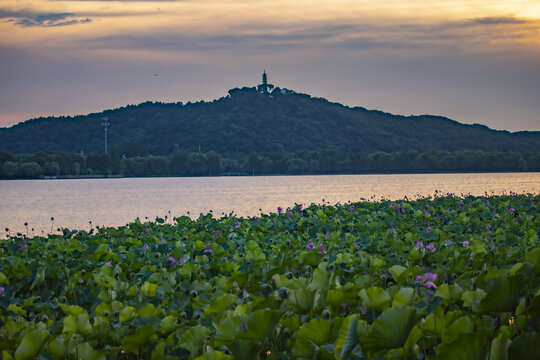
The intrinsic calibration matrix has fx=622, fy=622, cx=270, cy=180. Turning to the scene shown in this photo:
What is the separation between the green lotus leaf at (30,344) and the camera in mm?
3445

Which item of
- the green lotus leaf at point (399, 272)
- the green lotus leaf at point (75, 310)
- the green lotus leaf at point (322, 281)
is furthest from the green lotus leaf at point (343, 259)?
the green lotus leaf at point (75, 310)

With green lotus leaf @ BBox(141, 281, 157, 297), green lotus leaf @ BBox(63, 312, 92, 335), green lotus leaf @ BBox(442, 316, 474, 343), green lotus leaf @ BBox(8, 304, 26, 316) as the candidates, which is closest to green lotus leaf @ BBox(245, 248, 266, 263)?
green lotus leaf @ BBox(141, 281, 157, 297)

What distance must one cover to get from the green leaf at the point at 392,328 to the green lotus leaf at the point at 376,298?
0.77m

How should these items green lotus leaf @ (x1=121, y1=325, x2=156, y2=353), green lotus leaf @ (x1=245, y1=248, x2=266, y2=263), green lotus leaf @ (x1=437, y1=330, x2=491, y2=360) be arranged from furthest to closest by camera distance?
green lotus leaf @ (x1=245, y1=248, x2=266, y2=263) < green lotus leaf @ (x1=121, y1=325, x2=156, y2=353) < green lotus leaf @ (x1=437, y1=330, x2=491, y2=360)

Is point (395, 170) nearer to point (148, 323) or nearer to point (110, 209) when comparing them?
point (110, 209)

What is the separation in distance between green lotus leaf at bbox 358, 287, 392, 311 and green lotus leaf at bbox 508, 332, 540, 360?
1.22m

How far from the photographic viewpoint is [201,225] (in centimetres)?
1436

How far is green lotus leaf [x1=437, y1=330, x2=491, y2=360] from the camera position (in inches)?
103

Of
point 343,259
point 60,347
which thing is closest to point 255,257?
point 343,259

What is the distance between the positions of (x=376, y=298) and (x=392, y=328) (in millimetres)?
934

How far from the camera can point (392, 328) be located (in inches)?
118

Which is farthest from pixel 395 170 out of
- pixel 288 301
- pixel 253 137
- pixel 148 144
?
pixel 288 301

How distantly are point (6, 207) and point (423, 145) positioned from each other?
114 metres

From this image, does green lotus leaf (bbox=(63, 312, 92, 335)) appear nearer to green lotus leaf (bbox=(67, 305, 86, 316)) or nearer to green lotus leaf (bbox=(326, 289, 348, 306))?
green lotus leaf (bbox=(67, 305, 86, 316))
